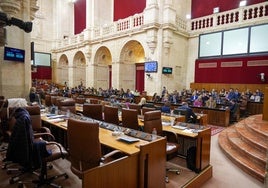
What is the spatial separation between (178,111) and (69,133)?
340cm

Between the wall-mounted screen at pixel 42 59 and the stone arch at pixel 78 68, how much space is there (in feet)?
11.7

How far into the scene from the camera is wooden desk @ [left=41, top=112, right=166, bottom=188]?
5.77ft

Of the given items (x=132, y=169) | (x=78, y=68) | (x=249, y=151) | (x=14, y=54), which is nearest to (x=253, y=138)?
(x=249, y=151)

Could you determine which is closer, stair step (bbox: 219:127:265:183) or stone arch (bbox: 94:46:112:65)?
stair step (bbox: 219:127:265:183)

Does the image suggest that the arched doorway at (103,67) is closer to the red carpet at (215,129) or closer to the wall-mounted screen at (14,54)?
the wall-mounted screen at (14,54)

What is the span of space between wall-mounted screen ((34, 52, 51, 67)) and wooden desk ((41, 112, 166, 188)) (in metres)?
18.2

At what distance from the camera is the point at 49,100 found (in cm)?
678

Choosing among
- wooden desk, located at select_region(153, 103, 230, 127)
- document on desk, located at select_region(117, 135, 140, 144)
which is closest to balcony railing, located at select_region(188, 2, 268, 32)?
wooden desk, located at select_region(153, 103, 230, 127)

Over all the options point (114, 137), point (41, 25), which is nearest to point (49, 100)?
point (114, 137)

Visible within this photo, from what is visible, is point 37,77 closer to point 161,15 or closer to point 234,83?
point 161,15

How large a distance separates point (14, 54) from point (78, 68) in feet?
34.8

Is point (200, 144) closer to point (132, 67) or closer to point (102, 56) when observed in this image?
point (132, 67)

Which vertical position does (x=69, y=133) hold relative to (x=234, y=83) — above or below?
below

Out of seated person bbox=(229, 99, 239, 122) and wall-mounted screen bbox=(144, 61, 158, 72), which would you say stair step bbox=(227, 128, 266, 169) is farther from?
wall-mounted screen bbox=(144, 61, 158, 72)
